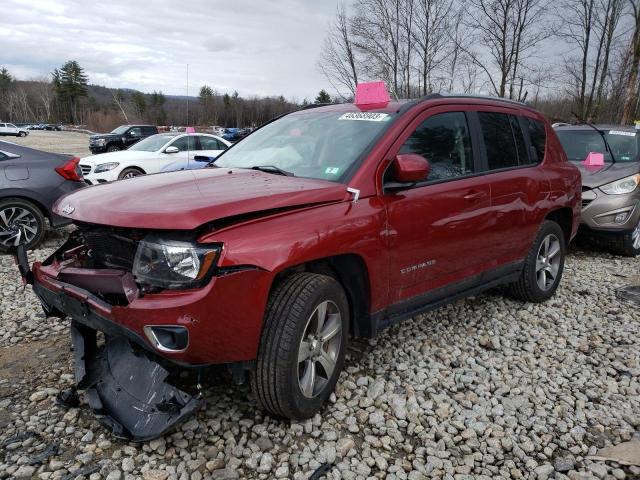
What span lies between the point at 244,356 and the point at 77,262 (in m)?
1.31

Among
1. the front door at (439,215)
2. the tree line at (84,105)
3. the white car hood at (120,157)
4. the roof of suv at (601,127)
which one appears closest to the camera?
the front door at (439,215)

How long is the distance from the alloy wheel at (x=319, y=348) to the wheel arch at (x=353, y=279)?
0.64 feet

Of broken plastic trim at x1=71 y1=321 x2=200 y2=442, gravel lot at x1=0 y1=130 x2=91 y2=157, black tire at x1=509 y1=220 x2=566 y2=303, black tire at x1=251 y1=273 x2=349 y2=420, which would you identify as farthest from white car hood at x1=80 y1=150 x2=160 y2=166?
gravel lot at x1=0 y1=130 x2=91 y2=157

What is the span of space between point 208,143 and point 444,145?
11.4 m

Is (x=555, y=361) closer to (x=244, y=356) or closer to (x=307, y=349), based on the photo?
(x=307, y=349)

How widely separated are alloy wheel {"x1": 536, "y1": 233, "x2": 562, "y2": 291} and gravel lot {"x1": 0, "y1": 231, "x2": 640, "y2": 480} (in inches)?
23.5

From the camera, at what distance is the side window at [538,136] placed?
14.4 ft

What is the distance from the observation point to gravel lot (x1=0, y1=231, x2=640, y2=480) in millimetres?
2416

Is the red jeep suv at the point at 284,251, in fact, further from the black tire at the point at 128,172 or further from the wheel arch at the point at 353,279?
the black tire at the point at 128,172

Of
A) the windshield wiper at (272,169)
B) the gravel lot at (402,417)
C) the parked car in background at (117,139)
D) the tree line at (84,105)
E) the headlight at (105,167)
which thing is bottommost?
the gravel lot at (402,417)

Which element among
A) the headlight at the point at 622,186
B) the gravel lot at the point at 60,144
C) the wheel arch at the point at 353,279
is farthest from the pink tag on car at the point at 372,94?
the gravel lot at the point at 60,144

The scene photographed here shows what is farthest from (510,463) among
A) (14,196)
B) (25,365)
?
(14,196)

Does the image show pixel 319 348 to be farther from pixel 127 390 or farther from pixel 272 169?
pixel 272 169

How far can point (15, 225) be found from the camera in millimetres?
6164
